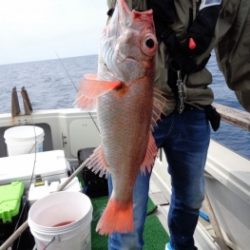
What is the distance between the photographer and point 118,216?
131 centimetres

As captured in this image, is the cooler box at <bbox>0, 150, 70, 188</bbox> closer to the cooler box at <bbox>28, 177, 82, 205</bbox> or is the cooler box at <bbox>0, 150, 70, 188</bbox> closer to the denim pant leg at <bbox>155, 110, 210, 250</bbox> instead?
the cooler box at <bbox>28, 177, 82, 205</bbox>

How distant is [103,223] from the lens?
4.39ft

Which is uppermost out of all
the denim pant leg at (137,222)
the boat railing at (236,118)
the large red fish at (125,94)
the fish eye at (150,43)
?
the fish eye at (150,43)

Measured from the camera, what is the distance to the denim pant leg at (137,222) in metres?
1.75

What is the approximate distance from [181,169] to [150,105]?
0.85 metres

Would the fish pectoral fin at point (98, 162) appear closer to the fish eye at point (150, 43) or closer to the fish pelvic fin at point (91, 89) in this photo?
the fish pelvic fin at point (91, 89)

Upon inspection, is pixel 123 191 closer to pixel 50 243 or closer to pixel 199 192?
pixel 199 192

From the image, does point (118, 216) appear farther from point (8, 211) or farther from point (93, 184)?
point (93, 184)

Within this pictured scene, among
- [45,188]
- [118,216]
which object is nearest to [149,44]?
[118,216]

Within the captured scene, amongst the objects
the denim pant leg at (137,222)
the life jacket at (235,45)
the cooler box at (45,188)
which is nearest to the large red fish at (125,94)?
the denim pant leg at (137,222)

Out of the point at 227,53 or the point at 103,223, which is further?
the point at 227,53

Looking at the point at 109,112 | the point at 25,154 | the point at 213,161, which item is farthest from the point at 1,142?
the point at 109,112

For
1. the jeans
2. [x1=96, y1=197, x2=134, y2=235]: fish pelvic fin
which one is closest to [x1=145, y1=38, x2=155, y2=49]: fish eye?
[x1=96, y1=197, x2=134, y2=235]: fish pelvic fin

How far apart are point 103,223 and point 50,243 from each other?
980 mm
